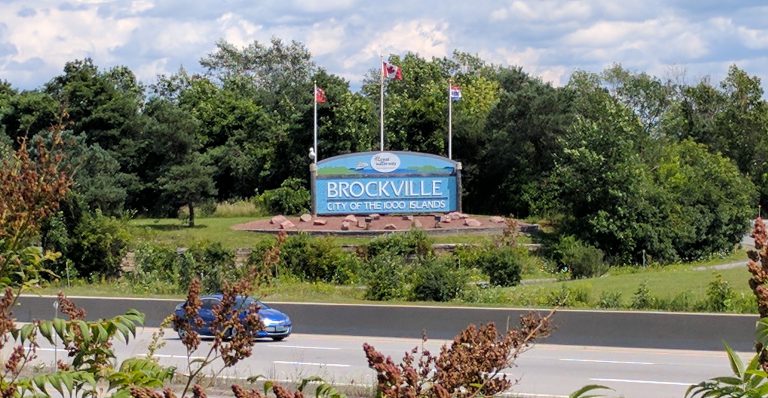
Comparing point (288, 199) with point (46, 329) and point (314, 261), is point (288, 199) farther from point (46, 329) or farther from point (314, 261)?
point (46, 329)

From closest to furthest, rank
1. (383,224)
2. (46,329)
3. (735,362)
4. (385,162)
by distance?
(735,362) → (46,329) → (383,224) → (385,162)

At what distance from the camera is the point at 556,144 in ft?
193

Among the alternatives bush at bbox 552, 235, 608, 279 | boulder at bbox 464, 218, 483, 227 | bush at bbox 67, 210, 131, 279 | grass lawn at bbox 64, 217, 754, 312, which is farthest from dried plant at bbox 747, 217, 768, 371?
boulder at bbox 464, 218, 483, 227

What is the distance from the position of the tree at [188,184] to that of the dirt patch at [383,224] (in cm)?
282

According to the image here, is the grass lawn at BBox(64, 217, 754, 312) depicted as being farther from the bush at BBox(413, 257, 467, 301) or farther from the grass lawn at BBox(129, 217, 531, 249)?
the bush at BBox(413, 257, 467, 301)

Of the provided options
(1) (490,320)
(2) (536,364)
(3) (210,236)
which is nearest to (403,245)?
(3) (210,236)

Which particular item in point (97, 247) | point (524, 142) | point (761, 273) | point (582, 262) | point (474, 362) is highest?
point (524, 142)

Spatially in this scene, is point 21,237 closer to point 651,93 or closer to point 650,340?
point 650,340

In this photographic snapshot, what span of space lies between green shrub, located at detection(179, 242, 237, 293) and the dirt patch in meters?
9.75

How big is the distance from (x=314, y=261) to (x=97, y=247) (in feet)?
25.6

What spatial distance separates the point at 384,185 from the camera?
51000 mm

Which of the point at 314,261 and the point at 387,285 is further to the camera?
the point at 314,261

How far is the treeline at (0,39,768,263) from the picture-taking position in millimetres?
49438

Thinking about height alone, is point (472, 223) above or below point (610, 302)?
above
